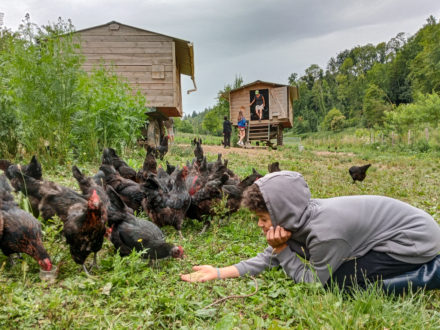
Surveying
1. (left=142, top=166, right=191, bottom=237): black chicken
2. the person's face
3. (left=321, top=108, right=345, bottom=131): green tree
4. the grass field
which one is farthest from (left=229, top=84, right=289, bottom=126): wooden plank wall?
(left=321, top=108, right=345, bottom=131): green tree

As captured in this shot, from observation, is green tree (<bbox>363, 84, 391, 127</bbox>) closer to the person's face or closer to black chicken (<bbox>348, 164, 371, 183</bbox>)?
black chicken (<bbox>348, 164, 371, 183</bbox>)

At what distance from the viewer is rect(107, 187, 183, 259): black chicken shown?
2.97m

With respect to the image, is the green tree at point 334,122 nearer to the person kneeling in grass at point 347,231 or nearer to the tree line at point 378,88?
the tree line at point 378,88

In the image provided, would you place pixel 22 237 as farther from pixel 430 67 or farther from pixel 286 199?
pixel 430 67

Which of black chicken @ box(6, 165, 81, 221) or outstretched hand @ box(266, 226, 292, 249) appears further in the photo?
black chicken @ box(6, 165, 81, 221)

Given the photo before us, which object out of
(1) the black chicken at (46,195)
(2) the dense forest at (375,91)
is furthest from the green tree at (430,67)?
(1) the black chicken at (46,195)

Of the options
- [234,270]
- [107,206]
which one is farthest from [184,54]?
[234,270]

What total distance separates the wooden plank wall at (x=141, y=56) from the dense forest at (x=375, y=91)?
16111 mm

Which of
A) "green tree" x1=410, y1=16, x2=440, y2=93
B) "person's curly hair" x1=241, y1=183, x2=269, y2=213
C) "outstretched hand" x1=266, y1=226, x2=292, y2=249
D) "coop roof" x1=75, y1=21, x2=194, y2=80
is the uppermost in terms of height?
"green tree" x1=410, y1=16, x2=440, y2=93

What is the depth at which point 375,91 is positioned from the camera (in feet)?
158

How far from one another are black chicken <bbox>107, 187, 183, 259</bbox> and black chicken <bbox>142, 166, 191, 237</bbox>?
712mm

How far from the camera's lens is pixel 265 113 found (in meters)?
23.7

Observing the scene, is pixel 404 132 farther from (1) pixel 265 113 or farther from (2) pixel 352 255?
(2) pixel 352 255

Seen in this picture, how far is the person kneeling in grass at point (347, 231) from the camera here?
2.25 m
